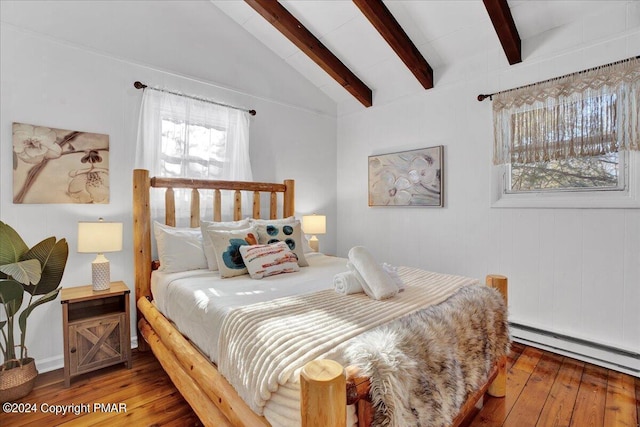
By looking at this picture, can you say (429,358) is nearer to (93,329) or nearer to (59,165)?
(93,329)

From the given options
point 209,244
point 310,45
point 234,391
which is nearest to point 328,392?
point 234,391

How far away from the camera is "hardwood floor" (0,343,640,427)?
171 centimetres

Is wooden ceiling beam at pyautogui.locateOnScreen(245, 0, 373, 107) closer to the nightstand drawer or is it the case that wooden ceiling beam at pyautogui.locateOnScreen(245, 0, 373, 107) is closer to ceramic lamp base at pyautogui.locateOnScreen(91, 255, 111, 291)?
ceramic lamp base at pyautogui.locateOnScreen(91, 255, 111, 291)

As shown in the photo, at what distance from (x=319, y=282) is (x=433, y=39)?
2.39 meters

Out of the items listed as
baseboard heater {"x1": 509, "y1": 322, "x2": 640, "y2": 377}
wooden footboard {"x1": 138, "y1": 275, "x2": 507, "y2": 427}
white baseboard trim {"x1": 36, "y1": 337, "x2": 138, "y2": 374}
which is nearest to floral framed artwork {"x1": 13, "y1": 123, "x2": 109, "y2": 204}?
wooden footboard {"x1": 138, "y1": 275, "x2": 507, "y2": 427}

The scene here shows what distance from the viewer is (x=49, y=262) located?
198 centimetres

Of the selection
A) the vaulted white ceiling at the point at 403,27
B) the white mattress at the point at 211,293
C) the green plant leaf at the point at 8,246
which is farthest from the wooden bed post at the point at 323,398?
the vaulted white ceiling at the point at 403,27

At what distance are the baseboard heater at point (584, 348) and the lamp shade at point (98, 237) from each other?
3151 millimetres

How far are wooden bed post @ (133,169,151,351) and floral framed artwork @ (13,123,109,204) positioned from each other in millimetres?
248

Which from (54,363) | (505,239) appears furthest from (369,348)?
(54,363)

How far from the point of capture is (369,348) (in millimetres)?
1041

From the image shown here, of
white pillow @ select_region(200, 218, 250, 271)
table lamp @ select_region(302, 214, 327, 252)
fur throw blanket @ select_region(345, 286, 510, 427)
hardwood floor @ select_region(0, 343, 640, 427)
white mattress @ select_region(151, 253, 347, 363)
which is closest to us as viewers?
fur throw blanket @ select_region(345, 286, 510, 427)

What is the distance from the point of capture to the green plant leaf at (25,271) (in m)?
1.75

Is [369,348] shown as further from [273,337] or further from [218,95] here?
[218,95]
